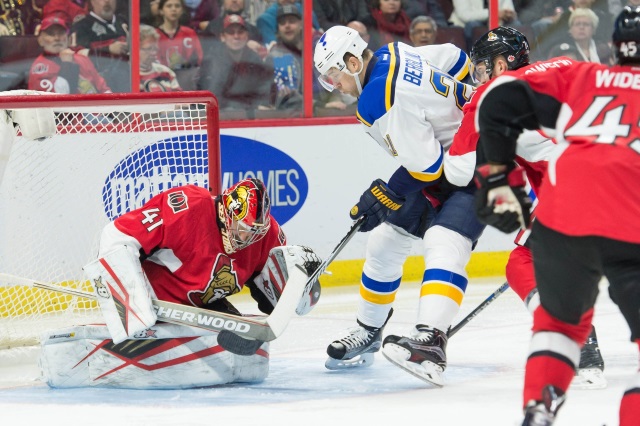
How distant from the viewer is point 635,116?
2369 millimetres

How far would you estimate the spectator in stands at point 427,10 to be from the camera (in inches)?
229

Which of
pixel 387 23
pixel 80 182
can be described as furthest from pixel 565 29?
pixel 80 182

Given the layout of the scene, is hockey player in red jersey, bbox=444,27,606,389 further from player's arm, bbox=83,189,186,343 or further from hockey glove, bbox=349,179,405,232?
player's arm, bbox=83,189,186,343

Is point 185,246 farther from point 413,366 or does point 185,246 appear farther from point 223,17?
point 223,17

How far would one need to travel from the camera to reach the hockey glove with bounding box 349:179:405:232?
3.78 m

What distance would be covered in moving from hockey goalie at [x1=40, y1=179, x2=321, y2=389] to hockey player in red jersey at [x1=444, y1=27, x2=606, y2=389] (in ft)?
1.87

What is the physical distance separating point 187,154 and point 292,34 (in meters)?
1.38

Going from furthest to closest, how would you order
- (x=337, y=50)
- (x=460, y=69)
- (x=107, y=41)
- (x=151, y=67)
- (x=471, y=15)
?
(x=471, y=15), (x=151, y=67), (x=107, y=41), (x=460, y=69), (x=337, y=50)

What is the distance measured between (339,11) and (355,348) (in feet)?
7.09

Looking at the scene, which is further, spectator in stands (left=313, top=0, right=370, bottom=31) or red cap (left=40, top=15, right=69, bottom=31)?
spectator in stands (left=313, top=0, right=370, bottom=31)

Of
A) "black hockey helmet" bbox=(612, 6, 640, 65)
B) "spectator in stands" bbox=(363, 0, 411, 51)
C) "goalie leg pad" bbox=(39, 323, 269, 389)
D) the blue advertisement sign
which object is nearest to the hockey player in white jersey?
"goalie leg pad" bbox=(39, 323, 269, 389)

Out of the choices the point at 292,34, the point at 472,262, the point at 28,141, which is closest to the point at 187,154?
the point at 28,141

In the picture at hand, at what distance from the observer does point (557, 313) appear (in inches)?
96.6

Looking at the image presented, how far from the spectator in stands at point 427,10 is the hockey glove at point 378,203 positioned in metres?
2.15
